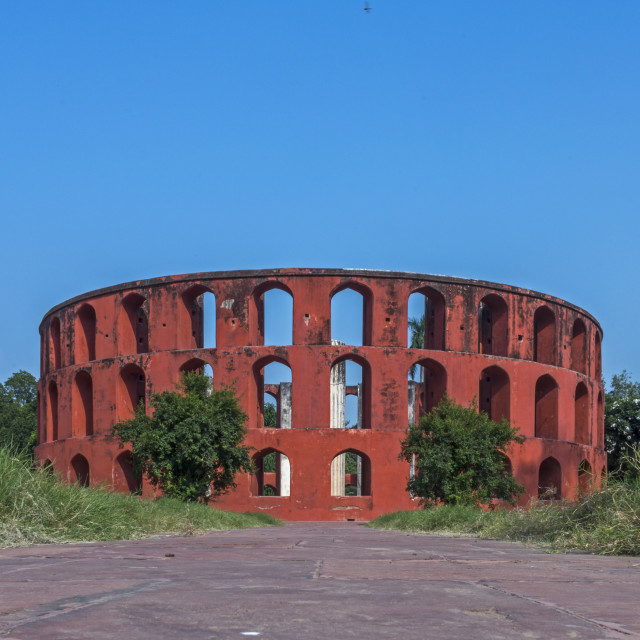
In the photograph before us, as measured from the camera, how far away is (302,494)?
28812 mm

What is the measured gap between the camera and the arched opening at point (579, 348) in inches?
1391

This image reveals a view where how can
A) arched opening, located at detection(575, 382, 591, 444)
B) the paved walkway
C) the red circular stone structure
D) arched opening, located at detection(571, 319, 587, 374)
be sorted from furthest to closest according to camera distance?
arched opening, located at detection(571, 319, 587, 374) < arched opening, located at detection(575, 382, 591, 444) < the red circular stone structure < the paved walkway

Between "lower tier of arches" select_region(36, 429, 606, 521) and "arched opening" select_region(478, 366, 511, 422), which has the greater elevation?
"arched opening" select_region(478, 366, 511, 422)

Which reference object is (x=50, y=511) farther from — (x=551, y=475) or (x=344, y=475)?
(x=344, y=475)

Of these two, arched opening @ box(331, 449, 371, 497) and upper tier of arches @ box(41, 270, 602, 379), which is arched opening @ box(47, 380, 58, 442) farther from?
arched opening @ box(331, 449, 371, 497)

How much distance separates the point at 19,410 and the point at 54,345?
1911 cm

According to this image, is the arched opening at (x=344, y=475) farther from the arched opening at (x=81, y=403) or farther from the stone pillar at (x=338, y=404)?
the arched opening at (x=81, y=403)

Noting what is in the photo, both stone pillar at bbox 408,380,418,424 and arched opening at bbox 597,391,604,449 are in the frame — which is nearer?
stone pillar at bbox 408,380,418,424

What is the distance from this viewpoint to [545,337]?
3347cm

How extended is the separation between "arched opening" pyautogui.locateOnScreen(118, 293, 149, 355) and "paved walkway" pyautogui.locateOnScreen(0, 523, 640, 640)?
27911 mm

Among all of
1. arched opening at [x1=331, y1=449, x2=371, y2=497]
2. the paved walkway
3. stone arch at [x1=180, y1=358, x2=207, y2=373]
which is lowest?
arched opening at [x1=331, y1=449, x2=371, y2=497]

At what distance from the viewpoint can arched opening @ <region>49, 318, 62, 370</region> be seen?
35906 millimetres

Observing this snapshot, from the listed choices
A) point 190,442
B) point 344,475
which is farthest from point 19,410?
point 190,442

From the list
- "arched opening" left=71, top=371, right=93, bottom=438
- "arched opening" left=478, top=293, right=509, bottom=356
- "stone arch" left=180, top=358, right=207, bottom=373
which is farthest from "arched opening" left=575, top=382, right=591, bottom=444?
"arched opening" left=71, top=371, right=93, bottom=438
